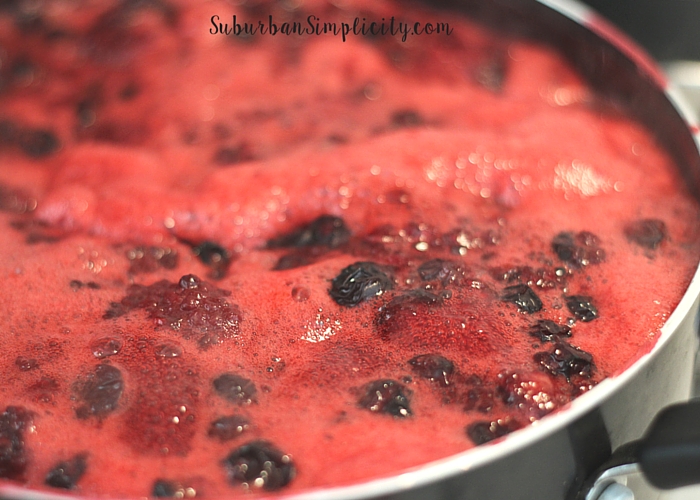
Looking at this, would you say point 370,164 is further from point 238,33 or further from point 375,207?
point 238,33

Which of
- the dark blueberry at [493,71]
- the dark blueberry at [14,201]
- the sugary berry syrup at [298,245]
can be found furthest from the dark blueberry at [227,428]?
the dark blueberry at [493,71]

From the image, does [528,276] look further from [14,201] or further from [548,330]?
[14,201]

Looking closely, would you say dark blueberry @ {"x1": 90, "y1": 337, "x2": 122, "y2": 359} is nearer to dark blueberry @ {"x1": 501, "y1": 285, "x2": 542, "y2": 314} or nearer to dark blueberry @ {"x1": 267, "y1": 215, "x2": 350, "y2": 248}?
dark blueberry @ {"x1": 267, "y1": 215, "x2": 350, "y2": 248}

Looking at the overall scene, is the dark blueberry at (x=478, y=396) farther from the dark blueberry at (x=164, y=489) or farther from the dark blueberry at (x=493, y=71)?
the dark blueberry at (x=493, y=71)

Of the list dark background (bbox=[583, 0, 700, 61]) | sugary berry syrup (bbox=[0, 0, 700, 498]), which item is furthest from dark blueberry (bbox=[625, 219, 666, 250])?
dark background (bbox=[583, 0, 700, 61])

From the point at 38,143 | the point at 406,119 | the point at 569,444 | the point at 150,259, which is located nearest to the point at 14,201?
the point at 38,143

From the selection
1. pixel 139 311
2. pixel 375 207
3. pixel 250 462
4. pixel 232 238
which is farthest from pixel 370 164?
pixel 250 462
